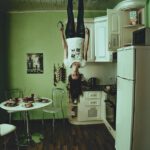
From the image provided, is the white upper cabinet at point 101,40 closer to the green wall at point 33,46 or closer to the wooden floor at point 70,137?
the green wall at point 33,46

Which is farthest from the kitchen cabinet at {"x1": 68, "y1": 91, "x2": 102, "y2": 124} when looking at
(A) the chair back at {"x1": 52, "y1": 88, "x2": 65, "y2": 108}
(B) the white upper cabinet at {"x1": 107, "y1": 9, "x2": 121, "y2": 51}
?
(B) the white upper cabinet at {"x1": 107, "y1": 9, "x2": 121, "y2": 51}

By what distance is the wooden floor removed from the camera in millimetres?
3555

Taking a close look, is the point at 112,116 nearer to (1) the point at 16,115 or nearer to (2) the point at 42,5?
(1) the point at 16,115

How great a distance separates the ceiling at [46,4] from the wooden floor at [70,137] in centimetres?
270

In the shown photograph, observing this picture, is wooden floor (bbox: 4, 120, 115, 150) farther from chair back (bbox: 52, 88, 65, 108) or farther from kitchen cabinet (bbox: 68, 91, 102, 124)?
A: chair back (bbox: 52, 88, 65, 108)

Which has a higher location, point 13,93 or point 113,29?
point 113,29

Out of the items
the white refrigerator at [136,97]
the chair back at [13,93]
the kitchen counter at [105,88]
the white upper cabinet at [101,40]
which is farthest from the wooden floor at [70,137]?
the white upper cabinet at [101,40]

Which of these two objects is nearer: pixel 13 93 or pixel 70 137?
pixel 70 137

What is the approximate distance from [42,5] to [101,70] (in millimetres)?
2056

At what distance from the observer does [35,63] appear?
489 cm

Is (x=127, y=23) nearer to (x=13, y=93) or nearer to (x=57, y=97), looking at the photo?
(x=57, y=97)

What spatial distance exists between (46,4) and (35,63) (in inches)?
55.3

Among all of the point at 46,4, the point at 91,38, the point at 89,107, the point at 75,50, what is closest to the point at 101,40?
the point at 91,38

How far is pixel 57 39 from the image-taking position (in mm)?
4859
